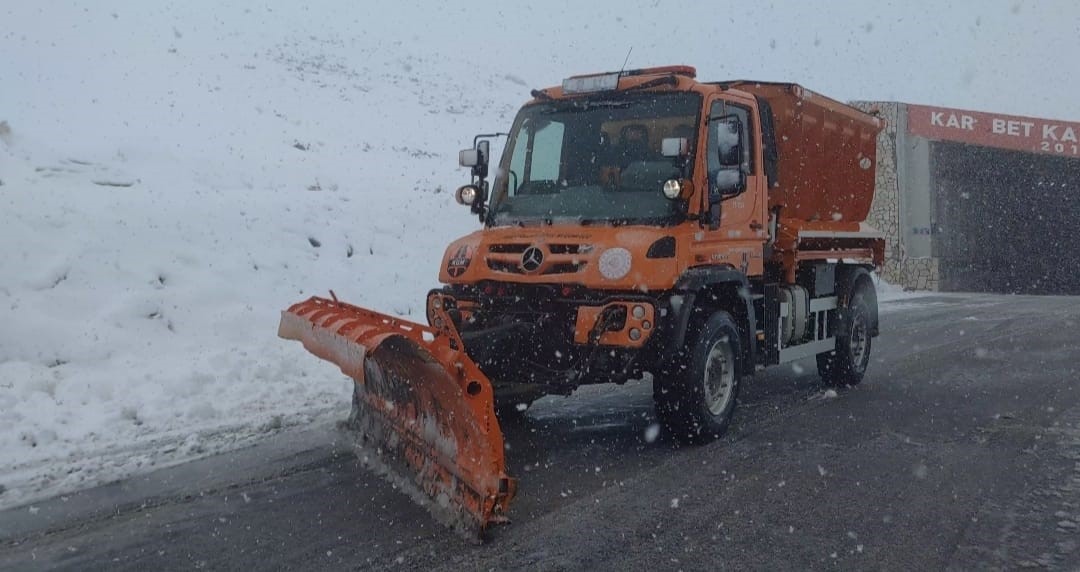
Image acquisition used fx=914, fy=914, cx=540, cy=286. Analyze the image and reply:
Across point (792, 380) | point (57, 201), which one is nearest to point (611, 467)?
point (792, 380)

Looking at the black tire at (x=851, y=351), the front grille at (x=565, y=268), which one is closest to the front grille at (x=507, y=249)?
the front grille at (x=565, y=268)

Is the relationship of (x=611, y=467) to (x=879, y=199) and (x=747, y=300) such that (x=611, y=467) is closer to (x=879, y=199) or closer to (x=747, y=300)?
(x=747, y=300)

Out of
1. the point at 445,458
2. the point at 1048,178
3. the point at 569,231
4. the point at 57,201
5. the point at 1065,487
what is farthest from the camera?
the point at 1048,178

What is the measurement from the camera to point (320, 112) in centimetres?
2845

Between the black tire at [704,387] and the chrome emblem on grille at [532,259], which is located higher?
the chrome emblem on grille at [532,259]

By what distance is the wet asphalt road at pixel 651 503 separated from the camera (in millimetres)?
4332

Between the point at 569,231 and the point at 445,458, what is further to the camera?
the point at 569,231

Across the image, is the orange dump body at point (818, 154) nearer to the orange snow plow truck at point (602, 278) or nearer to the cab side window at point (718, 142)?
the orange snow plow truck at point (602, 278)

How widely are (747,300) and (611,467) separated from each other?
1851mm

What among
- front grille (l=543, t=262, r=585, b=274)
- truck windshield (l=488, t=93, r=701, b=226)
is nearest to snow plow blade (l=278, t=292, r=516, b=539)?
front grille (l=543, t=262, r=585, b=274)

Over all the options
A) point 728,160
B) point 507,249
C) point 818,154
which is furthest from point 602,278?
point 818,154

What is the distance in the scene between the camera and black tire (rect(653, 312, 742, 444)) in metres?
6.25

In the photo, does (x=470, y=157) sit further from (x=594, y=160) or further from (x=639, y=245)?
(x=639, y=245)

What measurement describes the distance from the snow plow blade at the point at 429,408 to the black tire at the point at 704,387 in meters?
1.66
